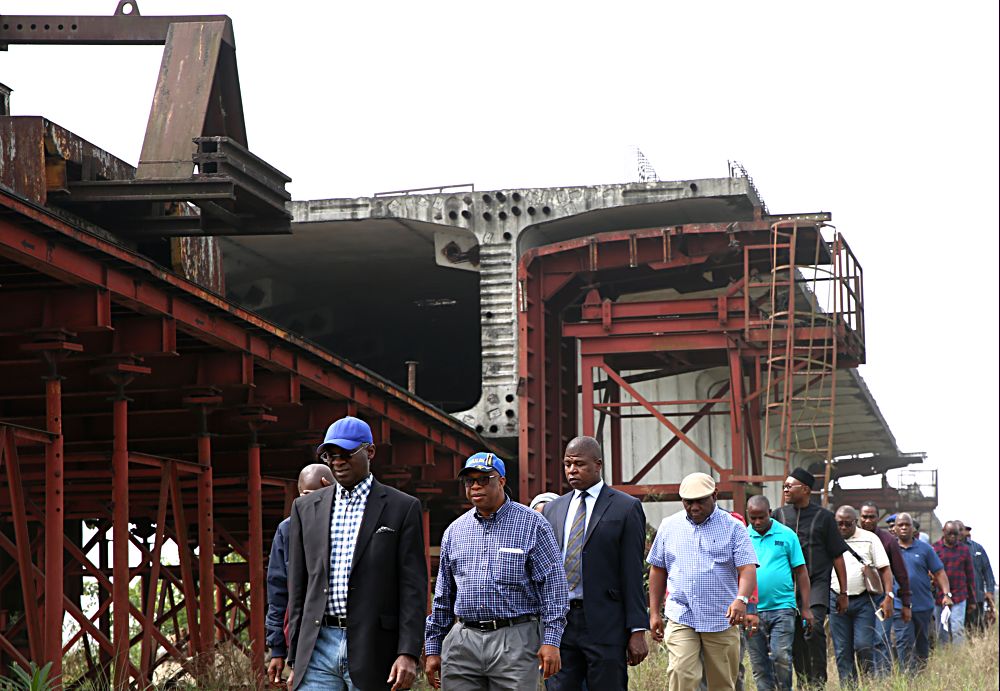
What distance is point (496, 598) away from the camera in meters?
7.70

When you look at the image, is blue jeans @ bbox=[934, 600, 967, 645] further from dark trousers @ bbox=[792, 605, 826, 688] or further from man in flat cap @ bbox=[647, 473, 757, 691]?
man in flat cap @ bbox=[647, 473, 757, 691]

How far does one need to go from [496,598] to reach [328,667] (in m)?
1.11

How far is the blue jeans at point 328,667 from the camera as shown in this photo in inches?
271

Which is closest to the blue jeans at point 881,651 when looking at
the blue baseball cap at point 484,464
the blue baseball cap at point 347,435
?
the blue baseball cap at point 484,464

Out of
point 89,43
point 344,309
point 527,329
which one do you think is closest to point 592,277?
point 527,329

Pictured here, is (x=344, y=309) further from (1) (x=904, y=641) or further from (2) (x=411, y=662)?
(2) (x=411, y=662)

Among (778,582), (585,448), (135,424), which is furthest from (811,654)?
(135,424)

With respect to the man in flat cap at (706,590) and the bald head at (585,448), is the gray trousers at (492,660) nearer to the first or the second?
the bald head at (585,448)

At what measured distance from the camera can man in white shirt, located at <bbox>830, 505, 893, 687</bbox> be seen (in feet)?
44.9

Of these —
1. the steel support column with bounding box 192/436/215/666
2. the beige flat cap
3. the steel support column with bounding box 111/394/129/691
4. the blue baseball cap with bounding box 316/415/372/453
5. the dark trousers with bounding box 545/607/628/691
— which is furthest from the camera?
the steel support column with bounding box 192/436/215/666

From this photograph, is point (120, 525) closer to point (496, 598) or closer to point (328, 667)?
point (496, 598)

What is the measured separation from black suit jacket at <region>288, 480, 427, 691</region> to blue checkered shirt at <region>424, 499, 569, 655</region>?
21.9 inches

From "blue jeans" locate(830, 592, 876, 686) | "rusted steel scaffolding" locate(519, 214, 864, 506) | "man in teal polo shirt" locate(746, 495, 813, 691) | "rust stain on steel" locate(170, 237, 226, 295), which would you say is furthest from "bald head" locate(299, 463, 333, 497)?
"rusted steel scaffolding" locate(519, 214, 864, 506)

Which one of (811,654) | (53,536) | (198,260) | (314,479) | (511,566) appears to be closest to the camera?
(511,566)
